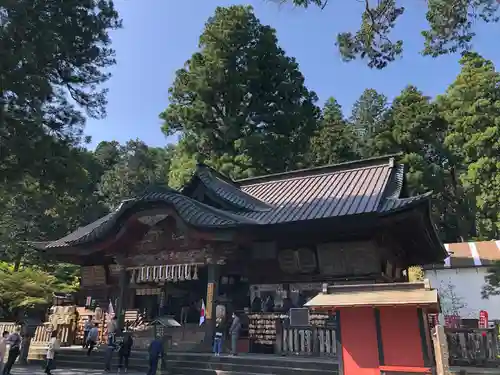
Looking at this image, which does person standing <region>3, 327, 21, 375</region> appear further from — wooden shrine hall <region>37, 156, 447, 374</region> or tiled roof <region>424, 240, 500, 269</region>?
tiled roof <region>424, 240, 500, 269</region>

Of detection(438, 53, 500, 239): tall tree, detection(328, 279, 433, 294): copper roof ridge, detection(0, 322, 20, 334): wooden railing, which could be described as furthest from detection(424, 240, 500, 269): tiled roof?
detection(0, 322, 20, 334): wooden railing

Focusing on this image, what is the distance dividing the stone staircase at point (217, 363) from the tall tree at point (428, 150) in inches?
1072

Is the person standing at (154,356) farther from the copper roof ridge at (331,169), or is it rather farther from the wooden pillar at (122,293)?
the copper roof ridge at (331,169)

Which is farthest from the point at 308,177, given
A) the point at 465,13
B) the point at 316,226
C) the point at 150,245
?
the point at 465,13

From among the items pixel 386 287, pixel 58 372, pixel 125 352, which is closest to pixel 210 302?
pixel 125 352

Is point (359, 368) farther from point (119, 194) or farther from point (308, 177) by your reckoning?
point (119, 194)

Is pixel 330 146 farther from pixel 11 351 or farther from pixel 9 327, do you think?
pixel 11 351

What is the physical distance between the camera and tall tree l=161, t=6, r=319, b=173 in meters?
34.2

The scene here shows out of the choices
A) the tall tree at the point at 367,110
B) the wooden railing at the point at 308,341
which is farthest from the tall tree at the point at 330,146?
the wooden railing at the point at 308,341

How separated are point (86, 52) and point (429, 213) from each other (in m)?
13.4

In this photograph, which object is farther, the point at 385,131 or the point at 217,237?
the point at 385,131

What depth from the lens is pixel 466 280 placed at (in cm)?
2628

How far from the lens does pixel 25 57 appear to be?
1311 cm

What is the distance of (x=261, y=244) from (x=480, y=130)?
1775cm
